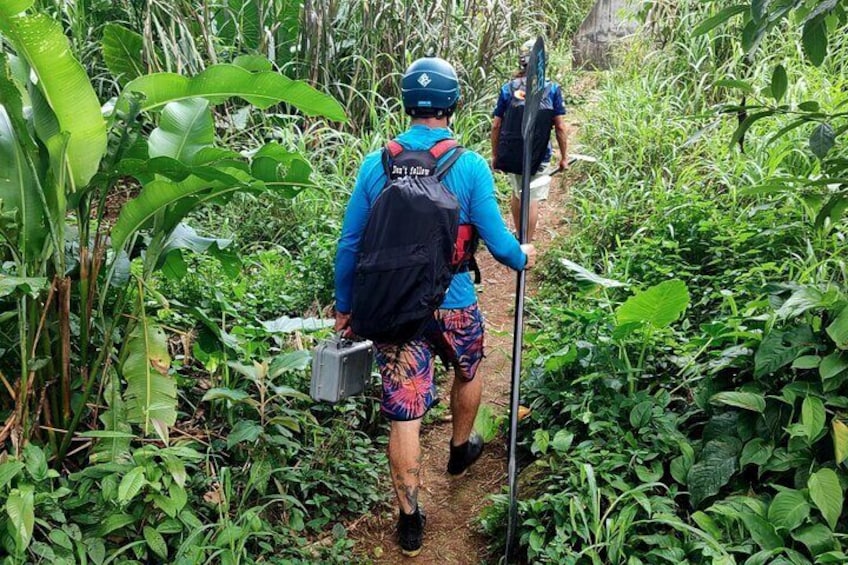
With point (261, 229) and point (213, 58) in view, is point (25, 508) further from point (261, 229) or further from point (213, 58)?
point (213, 58)

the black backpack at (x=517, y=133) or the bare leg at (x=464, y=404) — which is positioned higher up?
the black backpack at (x=517, y=133)

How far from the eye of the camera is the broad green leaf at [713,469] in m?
2.74

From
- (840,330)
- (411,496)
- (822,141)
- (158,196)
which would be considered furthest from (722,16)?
(411,496)

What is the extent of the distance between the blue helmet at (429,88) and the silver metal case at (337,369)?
0.97 meters

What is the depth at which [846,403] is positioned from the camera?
2.66m

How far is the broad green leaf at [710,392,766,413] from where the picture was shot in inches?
109

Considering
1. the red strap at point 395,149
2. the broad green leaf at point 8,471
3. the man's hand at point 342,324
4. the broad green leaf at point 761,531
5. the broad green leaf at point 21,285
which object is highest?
the red strap at point 395,149

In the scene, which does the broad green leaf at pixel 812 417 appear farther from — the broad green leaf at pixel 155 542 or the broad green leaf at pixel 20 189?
the broad green leaf at pixel 20 189

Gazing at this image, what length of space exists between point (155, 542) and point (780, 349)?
2.34 metres

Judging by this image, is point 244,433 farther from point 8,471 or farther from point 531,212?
point 531,212

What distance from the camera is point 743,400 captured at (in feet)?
9.21

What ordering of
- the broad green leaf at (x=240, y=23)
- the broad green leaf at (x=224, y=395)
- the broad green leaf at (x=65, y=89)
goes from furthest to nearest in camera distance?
the broad green leaf at (x=240, y=23), the broad green leaf at (x=224, y=395), the broad green leaf at (x=65, y=89)

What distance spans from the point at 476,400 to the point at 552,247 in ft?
9.08

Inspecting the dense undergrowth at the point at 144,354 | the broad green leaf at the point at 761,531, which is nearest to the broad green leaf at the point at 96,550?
the dense undergrowth at the point at 144,354
